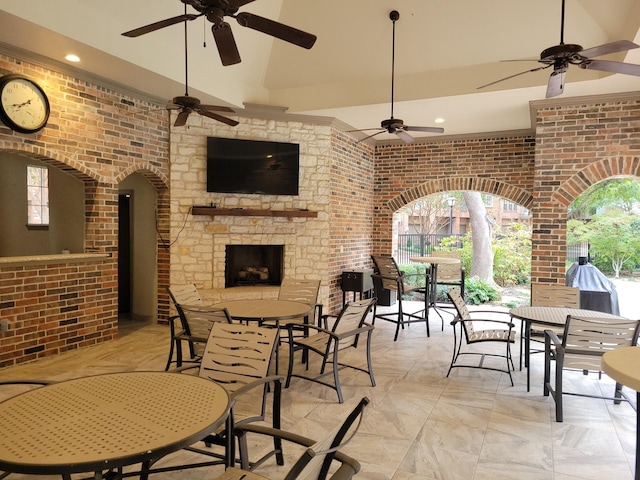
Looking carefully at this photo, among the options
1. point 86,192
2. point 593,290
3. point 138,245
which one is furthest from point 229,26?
point 593,290

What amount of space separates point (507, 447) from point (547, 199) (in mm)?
3783

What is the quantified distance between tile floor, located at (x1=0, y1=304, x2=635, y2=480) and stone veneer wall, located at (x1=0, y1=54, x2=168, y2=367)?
34 cm

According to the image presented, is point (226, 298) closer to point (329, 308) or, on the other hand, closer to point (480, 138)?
point (329, 308)

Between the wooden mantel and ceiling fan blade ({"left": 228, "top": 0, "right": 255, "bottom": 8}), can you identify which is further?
the wooden mantel

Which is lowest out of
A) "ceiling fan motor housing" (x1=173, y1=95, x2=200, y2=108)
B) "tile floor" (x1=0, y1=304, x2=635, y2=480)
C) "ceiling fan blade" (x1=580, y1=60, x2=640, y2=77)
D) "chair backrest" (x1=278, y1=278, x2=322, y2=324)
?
"tile floor" (x1=0, y1=304, x2=635, y2=480)

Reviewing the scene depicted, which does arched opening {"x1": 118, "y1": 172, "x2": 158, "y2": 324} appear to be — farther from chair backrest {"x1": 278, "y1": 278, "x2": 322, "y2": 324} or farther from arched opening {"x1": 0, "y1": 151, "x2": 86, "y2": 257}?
chair backrest {"x1": 278, "y1": 278, "x2": 322, "y2": 324}

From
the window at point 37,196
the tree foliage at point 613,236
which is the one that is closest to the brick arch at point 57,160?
the window at point 37,196

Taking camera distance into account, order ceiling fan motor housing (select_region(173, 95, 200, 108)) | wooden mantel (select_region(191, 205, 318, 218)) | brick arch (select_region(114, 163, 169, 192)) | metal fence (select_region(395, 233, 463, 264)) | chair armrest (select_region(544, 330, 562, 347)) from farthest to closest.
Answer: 1. metal fence (select_region(395, 233, 463, 264))
2. wooden mantel (select_region(191, 205, 318, 218))
3. brick arch (select_region(114, 163, 169, 192))
4. ceiling fan motor housing (select_region(173, 95, 200, 108))
5. chair armrest (select_region(544, 330, 562, 347))

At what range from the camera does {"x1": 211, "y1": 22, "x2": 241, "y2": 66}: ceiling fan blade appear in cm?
274

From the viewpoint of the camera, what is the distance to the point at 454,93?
5.52 meters

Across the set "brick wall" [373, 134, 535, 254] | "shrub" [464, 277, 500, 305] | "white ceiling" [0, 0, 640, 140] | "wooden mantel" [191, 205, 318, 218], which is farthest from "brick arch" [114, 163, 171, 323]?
"shrub" [464, 277, 500, 305]

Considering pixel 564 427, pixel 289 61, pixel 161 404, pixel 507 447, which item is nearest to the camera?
pixel 161 404

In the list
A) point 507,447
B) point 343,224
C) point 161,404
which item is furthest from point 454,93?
point 161,404

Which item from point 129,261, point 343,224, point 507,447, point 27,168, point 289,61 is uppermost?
point 289,61
